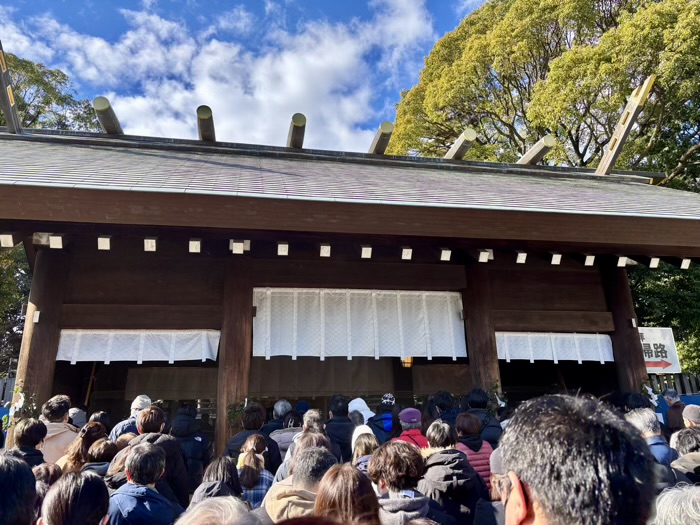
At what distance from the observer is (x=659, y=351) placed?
866 cm

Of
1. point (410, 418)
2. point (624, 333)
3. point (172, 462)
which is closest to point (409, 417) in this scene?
point (410, 418)

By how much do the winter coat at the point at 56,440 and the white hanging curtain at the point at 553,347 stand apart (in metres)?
5.44

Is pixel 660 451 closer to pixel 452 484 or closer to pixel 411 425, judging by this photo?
pixel 452 484

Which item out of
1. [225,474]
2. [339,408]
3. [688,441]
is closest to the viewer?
[225,474]

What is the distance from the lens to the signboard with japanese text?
28.1ft

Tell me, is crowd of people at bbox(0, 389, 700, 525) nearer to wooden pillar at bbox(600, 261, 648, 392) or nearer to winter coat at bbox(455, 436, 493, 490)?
winter coat at bbox(455, 436, 493, 490)

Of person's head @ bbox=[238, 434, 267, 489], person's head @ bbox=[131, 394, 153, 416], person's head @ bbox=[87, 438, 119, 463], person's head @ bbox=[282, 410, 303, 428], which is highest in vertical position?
person's head @ bbox=[131, 394, 153, 416]

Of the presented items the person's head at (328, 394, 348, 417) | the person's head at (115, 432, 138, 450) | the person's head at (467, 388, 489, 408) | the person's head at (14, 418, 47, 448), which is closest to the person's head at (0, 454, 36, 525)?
the person's head at (14, 418, 47, 448)

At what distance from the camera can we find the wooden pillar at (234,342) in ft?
18.5

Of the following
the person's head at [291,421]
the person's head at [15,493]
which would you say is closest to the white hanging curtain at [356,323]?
the person's head at [291,421]

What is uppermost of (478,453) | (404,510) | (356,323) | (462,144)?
(462,144)

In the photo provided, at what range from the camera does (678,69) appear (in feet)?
34.5

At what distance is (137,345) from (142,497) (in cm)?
424

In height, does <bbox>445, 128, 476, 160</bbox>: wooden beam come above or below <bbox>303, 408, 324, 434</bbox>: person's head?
above
